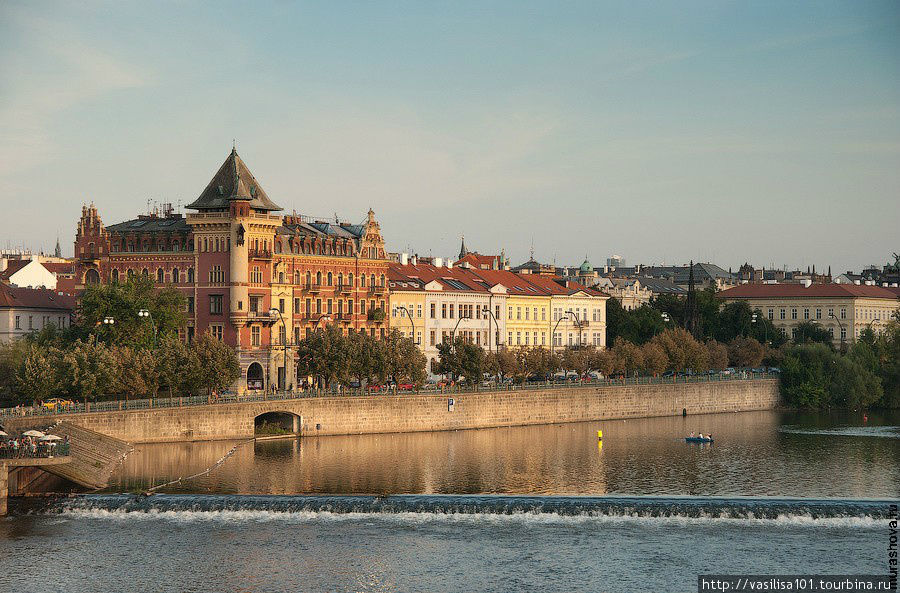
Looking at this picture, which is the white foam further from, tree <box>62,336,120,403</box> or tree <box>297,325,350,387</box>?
tree <box>297,325,350,387</box>

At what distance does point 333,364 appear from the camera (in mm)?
112188

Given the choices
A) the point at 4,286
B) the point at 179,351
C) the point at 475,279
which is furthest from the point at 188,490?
the point at 475,279

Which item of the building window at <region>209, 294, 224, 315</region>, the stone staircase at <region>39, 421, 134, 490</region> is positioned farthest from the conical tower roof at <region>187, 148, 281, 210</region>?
the stone staircase at <region>39, 421, 134, 490</region>

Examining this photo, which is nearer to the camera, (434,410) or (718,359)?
(434,410)

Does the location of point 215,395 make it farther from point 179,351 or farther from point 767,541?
point 767,541

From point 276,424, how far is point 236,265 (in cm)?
1919

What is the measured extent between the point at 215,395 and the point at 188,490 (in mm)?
27834

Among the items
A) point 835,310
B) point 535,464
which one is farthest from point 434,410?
point 835,310

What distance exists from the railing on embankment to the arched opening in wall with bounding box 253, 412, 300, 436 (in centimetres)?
172

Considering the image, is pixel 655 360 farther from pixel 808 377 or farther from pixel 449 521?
pixel 449 521

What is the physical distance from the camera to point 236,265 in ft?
395

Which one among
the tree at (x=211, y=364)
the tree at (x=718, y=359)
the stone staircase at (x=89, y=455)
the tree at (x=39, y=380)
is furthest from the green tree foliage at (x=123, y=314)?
the tree at (x=718, y=359)

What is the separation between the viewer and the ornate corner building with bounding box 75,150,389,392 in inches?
4761

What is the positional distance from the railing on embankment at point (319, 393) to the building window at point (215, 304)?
9810mm
